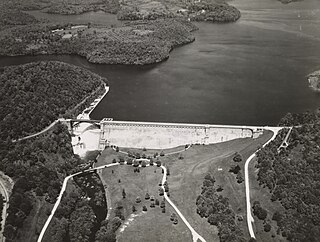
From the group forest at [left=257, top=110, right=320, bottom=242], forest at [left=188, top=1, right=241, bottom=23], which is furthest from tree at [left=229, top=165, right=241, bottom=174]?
forest at [left=188, top=1, right=241, bottom=23]

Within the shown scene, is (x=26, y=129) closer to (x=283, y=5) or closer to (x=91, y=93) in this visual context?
(x=91, y=93)

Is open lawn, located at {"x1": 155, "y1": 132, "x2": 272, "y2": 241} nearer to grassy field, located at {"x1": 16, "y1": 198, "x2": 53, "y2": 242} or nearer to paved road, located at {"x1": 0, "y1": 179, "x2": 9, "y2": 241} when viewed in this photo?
grassy field, located at {"x1": 16, "y1": 198, "x2": 53, "y2": 242}

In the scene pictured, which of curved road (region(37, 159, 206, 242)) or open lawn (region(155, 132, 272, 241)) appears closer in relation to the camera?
curved road (region(37, 159, 206, 242))

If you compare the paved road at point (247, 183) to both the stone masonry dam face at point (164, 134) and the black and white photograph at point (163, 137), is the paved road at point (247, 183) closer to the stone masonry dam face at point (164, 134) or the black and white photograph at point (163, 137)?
the black and white photograph at point (163, 137)

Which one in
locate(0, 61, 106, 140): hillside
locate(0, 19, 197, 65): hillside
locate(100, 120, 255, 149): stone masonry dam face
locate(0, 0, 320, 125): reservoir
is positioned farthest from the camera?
locate(0, 19, 197, 65): hillside

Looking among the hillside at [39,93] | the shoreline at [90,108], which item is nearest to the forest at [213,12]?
the hillside at [39,93]
